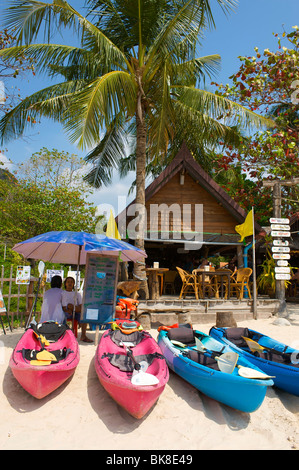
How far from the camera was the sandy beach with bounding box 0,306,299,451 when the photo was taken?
4.05 m

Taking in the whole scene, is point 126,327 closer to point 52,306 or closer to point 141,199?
point 52,306

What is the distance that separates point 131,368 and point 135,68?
873 centimetres

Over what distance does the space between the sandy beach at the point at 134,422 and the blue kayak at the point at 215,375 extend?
0.30 metres

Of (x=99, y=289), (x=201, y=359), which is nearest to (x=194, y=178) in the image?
(x=99, y=289)

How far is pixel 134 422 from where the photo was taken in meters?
4.43

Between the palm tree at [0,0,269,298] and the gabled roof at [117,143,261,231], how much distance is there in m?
1.02

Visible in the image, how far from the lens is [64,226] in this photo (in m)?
16.3

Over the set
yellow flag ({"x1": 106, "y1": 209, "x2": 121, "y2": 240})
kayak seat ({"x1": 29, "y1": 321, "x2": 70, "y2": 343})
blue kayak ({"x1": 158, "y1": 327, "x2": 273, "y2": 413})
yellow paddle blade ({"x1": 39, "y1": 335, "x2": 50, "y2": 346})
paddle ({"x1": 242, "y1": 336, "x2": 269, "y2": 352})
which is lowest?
blue kayak ({"x1": 158, "y1": 327, "x2": 273, "y2": 413})

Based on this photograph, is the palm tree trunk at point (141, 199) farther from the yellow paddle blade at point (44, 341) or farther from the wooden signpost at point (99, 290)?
the yellow paddle blade at point (44, 341)

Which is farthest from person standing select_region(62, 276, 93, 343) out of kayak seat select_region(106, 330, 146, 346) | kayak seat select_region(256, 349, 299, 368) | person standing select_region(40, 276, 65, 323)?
kayak seat select_region(256, 349, 299, 368)

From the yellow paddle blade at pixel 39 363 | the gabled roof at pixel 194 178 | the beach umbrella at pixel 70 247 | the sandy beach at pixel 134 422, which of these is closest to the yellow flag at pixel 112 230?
the beach umbrella at pixel 70 247

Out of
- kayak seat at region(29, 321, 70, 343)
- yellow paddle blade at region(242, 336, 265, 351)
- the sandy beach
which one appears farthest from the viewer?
yellow paddle blade at region(242, 336, 265, 351)

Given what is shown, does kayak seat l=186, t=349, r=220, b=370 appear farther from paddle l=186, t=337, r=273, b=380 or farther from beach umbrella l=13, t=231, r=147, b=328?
beach umbrella l=13, t=231, r=147, b=328
